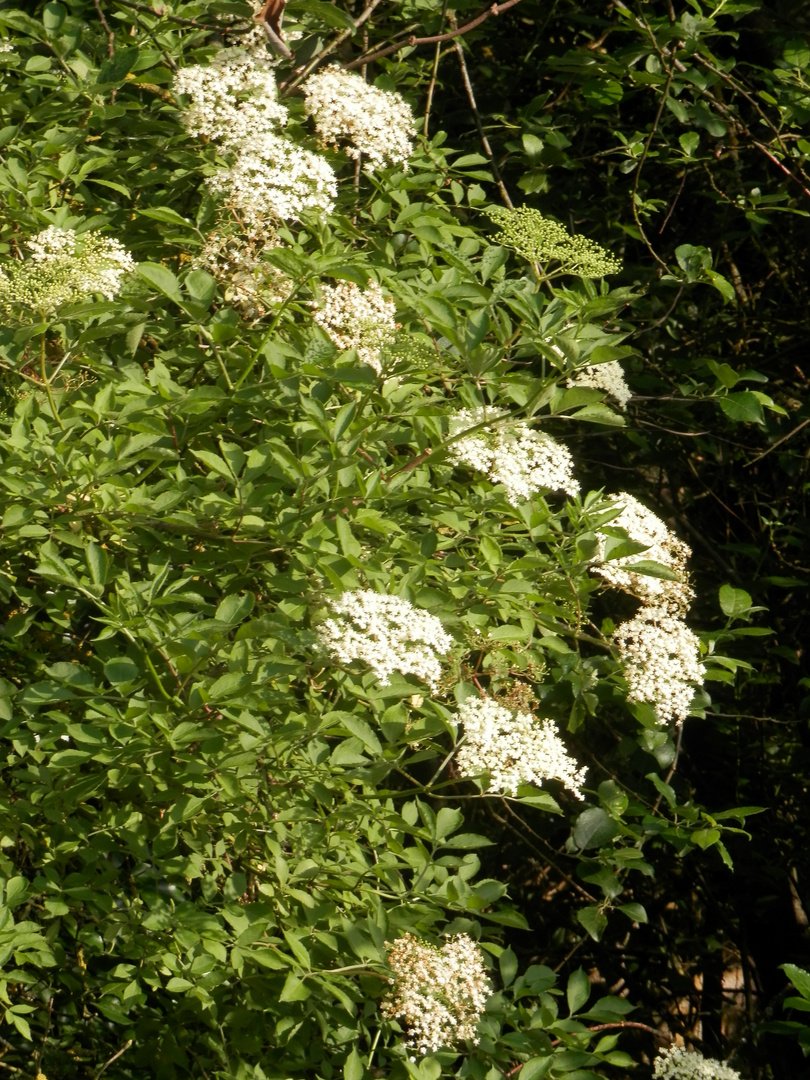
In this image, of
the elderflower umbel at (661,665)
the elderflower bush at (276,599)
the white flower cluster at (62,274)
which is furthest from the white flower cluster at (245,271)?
the elderflower umbel at (661,665)

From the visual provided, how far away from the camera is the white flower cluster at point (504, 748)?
5.98ft

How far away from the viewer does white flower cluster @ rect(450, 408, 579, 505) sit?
6.00 feet

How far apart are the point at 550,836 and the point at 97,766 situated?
1.61m

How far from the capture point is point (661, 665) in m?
2.03

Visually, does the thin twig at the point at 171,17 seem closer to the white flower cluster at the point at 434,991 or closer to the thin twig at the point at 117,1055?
the white flower cluster at the point at 434,991

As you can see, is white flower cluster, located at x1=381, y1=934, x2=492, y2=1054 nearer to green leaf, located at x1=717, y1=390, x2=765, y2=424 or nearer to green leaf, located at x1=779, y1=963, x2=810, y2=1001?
green leaf, located at x1=779, y1=963, x2=810, y2=1001

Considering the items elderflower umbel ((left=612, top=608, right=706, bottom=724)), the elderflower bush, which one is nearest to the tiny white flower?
the elderflower bush

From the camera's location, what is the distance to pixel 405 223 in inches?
91.3

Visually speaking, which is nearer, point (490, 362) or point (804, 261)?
point (490, 362)

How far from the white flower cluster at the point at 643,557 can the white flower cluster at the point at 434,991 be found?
2.07 ft

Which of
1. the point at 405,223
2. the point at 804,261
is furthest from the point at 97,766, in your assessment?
the point at 804,261

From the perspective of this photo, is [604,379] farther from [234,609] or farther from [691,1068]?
[691,1068]

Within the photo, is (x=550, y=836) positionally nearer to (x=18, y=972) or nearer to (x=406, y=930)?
(x=406, y=930)

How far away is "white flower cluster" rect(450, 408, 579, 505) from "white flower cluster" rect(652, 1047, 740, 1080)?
1.16 metres
